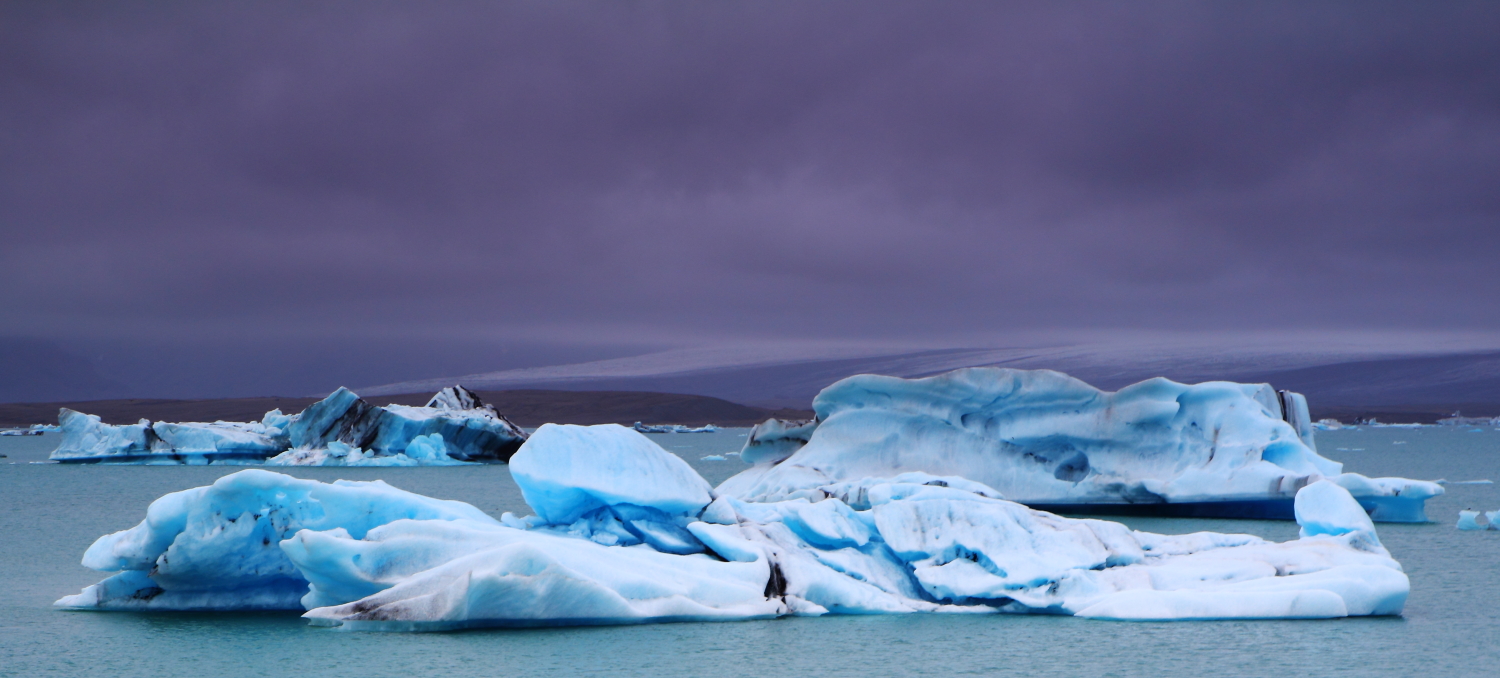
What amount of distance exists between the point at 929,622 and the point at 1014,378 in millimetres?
7570

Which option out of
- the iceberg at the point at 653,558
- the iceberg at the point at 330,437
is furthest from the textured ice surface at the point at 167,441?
the iceberg at the point at 653,558

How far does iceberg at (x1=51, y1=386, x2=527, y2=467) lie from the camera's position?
86.3ft

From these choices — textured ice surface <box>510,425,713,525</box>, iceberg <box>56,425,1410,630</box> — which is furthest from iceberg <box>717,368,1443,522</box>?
textured ice surface <box>510,425,713,525</box>

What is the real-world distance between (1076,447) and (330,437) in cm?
1733

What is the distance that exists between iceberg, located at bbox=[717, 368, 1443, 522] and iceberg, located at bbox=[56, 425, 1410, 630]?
197 inches

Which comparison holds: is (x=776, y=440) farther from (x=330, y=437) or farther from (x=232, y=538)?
(x=330, y=437)

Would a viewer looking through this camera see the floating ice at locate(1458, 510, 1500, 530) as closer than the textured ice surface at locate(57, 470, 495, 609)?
No

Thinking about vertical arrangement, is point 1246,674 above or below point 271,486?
below

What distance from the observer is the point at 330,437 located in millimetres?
26531

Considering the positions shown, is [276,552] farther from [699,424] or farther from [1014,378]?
[699,424]

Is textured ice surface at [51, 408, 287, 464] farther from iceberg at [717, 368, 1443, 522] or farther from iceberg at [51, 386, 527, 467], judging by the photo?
iceberg at [717, 368, 1443, 522]

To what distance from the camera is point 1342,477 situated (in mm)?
13617

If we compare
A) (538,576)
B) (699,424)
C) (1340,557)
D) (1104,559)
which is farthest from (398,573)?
(699,424)

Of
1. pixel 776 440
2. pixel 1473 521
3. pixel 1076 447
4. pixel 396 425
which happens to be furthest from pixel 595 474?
pixel 396 425
